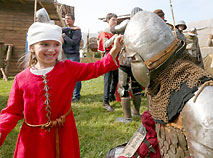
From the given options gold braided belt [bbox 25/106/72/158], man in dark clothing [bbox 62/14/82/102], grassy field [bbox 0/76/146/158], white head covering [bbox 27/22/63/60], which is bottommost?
grassy field [bbox 0/76/146/158]

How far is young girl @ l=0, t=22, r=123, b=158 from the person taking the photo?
140 cm

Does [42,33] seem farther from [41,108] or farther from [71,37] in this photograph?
[71,37]

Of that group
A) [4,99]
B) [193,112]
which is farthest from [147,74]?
[4,99]

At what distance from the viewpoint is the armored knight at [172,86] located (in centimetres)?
99

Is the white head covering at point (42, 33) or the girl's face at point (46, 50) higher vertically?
the white head covering at point (42, 33)

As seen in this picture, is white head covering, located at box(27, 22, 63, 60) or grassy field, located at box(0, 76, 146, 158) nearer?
white head covering, located at box(27, 22, 63, 60)

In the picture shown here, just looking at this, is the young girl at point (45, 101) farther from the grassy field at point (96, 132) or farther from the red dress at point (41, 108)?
the grassy field at point (96, 132)

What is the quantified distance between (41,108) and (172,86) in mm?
964

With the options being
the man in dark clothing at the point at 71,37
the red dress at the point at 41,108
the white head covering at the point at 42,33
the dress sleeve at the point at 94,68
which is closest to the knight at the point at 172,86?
the dress sleeve at the point at 94,68

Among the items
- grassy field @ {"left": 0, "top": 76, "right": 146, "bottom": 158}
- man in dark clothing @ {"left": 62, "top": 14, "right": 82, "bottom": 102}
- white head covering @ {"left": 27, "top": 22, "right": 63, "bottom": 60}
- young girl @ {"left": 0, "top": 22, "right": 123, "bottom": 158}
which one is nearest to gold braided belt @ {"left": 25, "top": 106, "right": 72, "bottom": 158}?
young girl @ {"left": 0, "top": 22, "right": 123, "bottom": 158}

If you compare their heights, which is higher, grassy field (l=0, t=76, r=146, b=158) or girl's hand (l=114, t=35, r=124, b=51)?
girl's hand (l=114, t=35, r=124, b=51)

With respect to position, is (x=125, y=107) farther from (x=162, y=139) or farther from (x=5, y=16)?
(x=5, y=16)

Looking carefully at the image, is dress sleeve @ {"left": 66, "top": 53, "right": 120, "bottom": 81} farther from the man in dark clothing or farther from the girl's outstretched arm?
the man in dark clothing

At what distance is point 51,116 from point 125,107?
1870 mm
